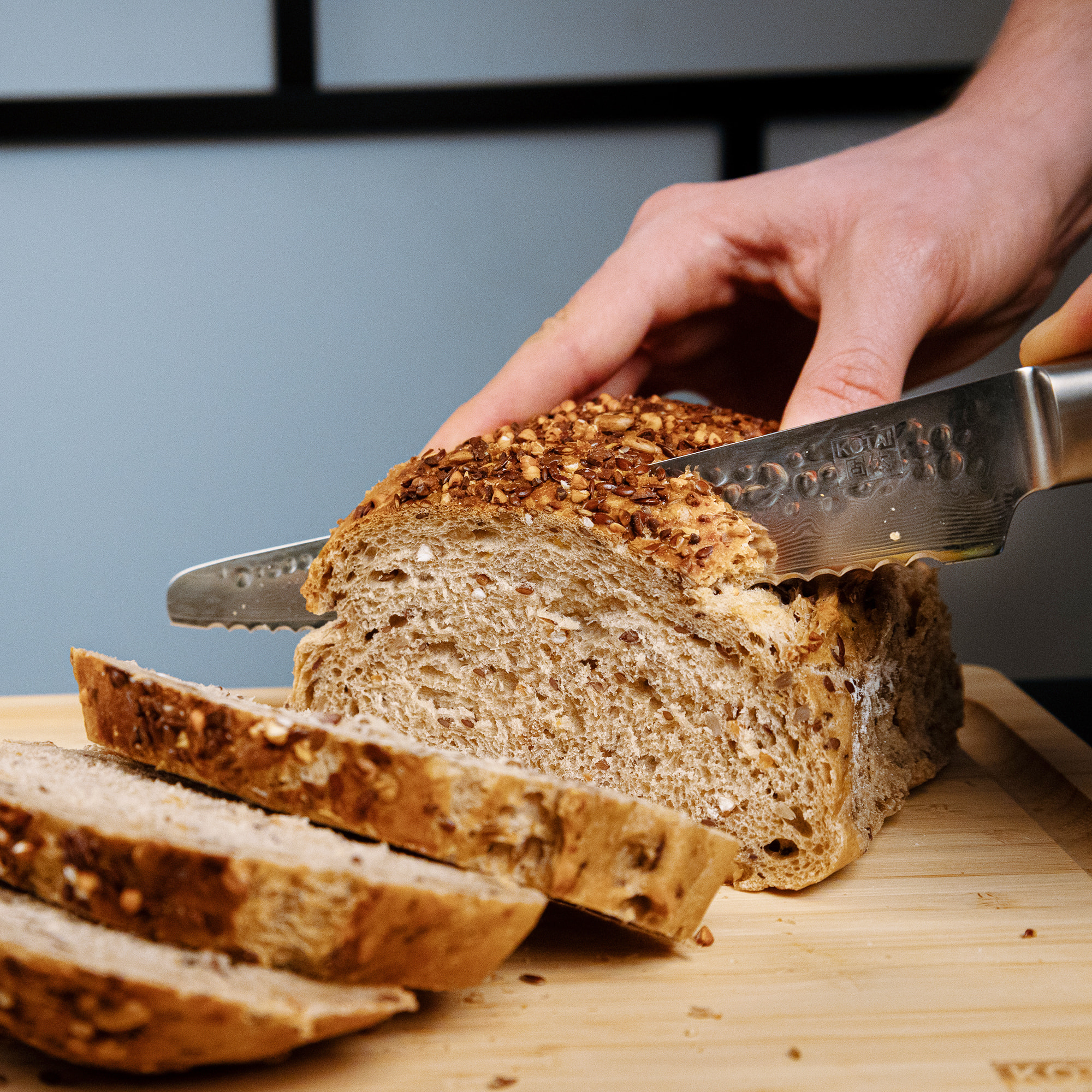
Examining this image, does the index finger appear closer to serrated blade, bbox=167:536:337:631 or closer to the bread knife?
serrated blade, bbox=167:536:337:631

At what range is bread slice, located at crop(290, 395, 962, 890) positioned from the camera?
1940 mm

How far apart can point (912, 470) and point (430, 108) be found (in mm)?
4115

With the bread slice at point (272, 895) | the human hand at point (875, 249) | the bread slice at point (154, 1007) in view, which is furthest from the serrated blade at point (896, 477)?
the bread slice at point (154, 1007)

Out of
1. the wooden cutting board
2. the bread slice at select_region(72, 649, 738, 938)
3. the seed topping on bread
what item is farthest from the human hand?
the bread slice at select_region(72, 649, 738, 938)

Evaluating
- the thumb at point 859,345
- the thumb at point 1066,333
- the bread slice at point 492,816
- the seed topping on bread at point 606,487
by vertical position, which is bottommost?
the bread slice at point 492,816

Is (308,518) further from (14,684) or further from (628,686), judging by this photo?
(628,686)

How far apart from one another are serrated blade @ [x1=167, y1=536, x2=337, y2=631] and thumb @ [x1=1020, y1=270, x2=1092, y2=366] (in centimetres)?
175

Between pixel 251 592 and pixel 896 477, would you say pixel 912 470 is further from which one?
pixel 251 592

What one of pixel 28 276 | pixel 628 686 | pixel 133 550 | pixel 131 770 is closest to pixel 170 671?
pixel 133 550

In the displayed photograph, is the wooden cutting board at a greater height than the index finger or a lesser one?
lesser

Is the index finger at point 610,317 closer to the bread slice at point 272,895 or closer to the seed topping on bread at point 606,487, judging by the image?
the seed topping on bread at point 606,487

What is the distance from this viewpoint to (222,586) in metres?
2.87

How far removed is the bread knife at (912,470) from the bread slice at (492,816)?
2.05ft

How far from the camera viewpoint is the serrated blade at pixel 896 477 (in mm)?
1792
